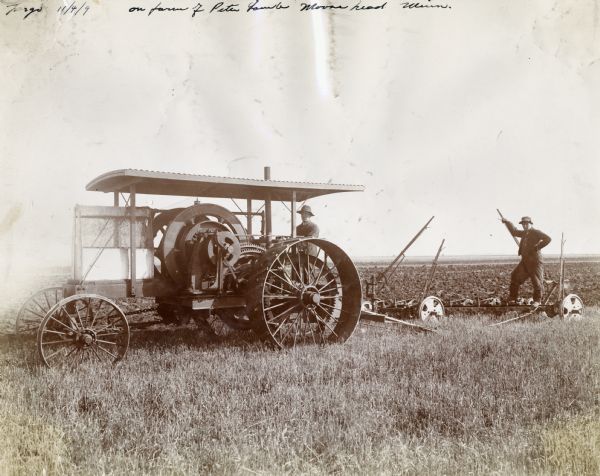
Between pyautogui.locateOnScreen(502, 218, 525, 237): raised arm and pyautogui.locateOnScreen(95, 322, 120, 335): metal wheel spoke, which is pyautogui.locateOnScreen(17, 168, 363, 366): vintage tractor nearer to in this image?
pyautogui.locateOnScreen(95, 322, 120, 335): metal wheel spoke

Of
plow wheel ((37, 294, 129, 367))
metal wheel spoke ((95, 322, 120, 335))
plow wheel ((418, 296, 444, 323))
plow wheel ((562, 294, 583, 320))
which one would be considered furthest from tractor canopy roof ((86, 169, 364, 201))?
plow wheel ((562, 294, 583, 320))

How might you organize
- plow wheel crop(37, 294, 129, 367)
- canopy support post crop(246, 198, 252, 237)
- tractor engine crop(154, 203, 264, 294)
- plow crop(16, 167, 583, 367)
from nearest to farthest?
plow wheel crop(37, 294, 129, 367)
plow crop(16, 167, 583, 367)
tractor engine crop(154, 203, 264, 294)
canopy support post crop(246, 198, 252, 237)

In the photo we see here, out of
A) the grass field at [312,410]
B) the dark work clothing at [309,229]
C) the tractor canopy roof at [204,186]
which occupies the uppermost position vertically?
the tractor canopy roof at [204,186]

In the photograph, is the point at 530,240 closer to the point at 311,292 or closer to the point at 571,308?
the point at 571,308

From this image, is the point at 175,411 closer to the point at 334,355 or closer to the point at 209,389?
the point at 209,389

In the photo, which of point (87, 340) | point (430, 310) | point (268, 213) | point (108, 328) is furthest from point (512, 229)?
point (87, 340)

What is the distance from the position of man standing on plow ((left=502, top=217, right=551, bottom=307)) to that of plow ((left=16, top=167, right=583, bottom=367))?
3.81 meters

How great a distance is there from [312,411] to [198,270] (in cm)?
351

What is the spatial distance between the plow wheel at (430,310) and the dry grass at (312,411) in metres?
2.96

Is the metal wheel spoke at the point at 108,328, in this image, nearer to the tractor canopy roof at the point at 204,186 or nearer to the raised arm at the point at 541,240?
the tractor canopy roof at the point at 204,186

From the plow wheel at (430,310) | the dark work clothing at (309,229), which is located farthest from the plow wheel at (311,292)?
the plow wheel at (430,310)

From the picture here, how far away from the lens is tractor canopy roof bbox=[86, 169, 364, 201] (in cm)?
708

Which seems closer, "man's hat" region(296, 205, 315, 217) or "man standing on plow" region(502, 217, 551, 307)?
"man's hat" region(296, 205, 315, 217)

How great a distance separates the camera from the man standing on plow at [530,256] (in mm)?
11203
